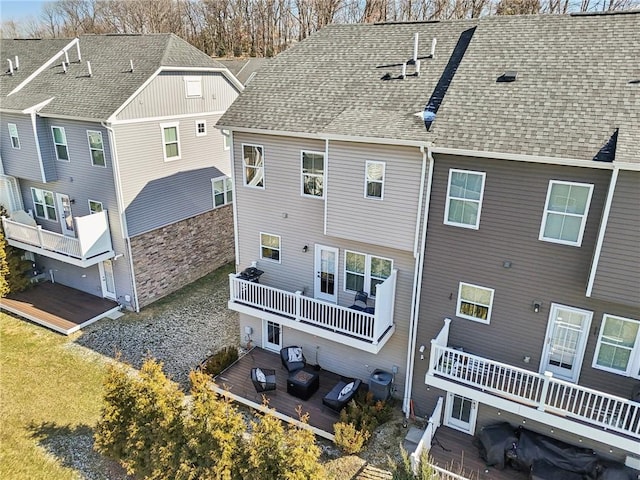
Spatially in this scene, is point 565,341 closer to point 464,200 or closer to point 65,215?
point 464,200

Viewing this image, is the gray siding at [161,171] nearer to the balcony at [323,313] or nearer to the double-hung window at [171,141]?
the double-hung window at [171,141]

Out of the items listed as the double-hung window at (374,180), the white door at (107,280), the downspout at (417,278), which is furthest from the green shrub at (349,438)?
the white door at (107,280)

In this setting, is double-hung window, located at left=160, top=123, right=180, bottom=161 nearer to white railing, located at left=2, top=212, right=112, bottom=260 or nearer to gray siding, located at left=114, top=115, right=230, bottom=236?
gray siding, located at left=114, top=115, right=230, bottom=236

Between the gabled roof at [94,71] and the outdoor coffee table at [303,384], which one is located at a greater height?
the gabled roof at [94,71]

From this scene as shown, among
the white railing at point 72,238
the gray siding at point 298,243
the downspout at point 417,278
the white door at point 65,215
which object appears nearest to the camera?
the downspout at point 417,278

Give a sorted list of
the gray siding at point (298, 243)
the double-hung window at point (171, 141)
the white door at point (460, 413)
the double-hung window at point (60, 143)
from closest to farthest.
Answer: the white door at point (460, 413), the gray siding at point (298, 243), the double-hung window at point (60, 143), the double-hung window at point (171, 141)

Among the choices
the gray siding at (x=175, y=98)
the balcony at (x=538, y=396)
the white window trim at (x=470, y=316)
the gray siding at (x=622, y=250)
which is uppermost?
the gray siding at (x=175, y=98)

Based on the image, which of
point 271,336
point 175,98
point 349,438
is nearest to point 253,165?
point 271,336
